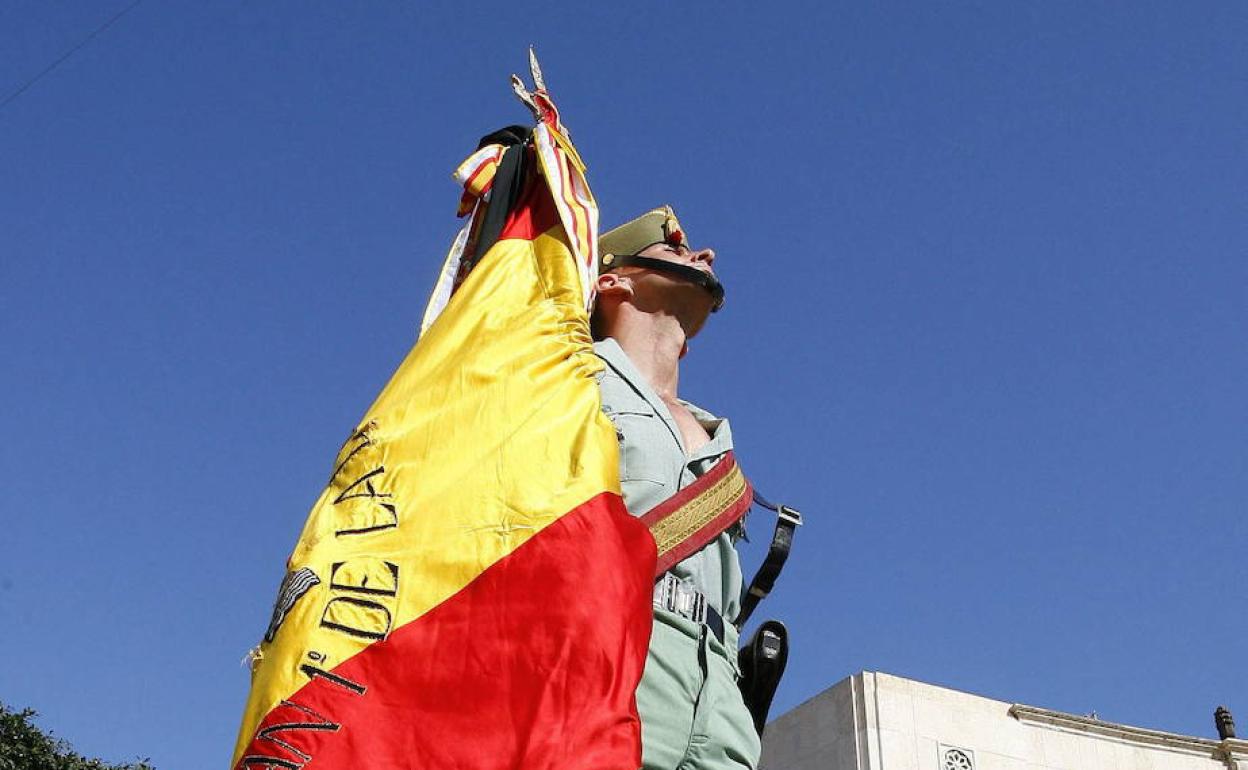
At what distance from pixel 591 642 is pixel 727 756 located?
2.40ft

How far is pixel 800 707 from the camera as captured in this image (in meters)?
17.6

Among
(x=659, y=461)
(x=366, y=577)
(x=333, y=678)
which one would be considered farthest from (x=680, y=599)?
(x=333, y=678)

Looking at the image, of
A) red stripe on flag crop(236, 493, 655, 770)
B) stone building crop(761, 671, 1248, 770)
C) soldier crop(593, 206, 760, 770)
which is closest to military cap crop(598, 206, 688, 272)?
soldier crop(593, 206, 760, 770)

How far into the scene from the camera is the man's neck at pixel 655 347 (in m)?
4.46

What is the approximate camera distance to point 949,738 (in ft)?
55.4

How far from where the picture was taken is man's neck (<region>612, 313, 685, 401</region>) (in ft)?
14.6

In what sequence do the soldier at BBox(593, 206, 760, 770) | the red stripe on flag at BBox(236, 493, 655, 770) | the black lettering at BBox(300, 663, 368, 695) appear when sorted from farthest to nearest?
the soldier at BBox(593, 206, 760, 770)
the black lettering at BBox(300, 663, 368, 695)
the red stripe on flag at BBox(236, 493, 655, 770)

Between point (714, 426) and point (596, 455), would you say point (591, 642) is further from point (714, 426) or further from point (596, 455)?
point (714, 426)

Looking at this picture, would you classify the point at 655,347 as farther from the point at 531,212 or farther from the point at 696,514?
the point at 696,514

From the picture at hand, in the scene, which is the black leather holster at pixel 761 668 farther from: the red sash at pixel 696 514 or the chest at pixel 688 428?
the chest at pixel 688 428

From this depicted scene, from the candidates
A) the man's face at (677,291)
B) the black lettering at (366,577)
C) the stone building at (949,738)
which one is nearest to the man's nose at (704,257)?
the man's face at (677,291)

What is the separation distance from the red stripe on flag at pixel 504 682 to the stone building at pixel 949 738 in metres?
14.0

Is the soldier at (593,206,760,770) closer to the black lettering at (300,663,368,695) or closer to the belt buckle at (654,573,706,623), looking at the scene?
the belt buckle at (654,573,706,623)

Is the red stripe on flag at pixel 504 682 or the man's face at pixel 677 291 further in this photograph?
the man's face at pixel 677 291
